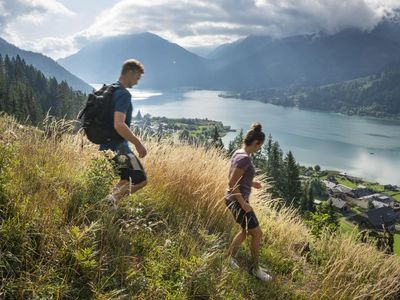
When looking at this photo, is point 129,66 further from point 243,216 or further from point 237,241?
point 237,241

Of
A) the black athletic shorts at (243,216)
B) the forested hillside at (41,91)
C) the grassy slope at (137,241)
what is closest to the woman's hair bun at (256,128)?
the black athletic shorts at (243,216)

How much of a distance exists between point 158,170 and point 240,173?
1523mm

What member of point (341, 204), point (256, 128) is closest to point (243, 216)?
point (256, 128)

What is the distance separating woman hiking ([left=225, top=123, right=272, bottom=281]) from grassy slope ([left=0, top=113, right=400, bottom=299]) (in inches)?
9.6

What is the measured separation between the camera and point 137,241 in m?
3.70

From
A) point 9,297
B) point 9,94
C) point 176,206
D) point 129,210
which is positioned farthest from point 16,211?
point 9,94

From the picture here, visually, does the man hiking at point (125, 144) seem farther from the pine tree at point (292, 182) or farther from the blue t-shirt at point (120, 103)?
the pine tree at point (292, 182)

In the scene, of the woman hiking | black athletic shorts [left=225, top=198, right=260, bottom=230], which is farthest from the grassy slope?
black athletic shorts [left=225, top=198, right=260, bottom=230]

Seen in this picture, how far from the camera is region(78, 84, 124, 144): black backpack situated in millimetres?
4281

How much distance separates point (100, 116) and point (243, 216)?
6.46 feet

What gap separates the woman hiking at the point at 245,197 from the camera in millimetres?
4566

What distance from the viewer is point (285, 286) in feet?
14.0

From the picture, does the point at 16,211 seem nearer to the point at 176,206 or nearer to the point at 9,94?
the point at 176,206

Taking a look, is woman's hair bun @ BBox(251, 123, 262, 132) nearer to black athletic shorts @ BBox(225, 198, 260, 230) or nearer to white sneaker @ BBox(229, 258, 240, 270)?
black athletic shorts @ BBox(225, 198, 260, 230)
